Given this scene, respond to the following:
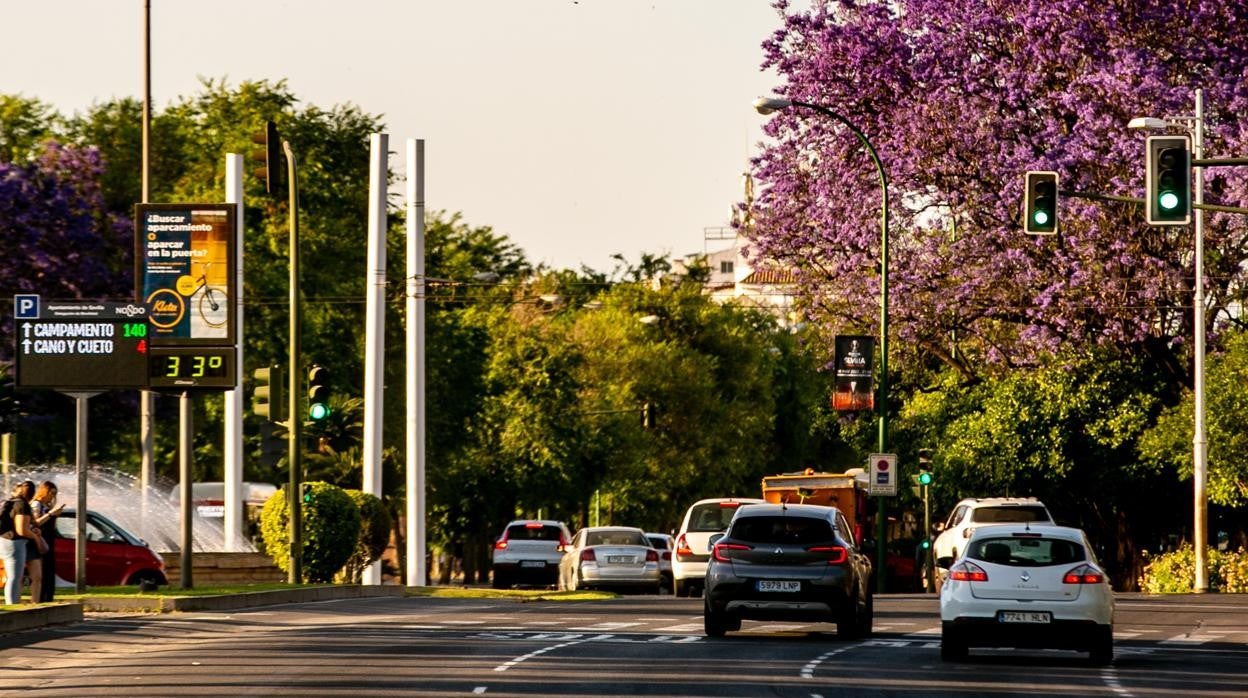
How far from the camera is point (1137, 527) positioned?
56.8m

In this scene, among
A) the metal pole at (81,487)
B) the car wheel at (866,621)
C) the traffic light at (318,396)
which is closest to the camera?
the car wheel at (866,621)

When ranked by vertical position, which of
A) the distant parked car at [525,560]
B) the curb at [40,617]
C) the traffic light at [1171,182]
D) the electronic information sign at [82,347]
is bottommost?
the distant parked car at [525,560]

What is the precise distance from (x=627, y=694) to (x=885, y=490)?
27.2 metres

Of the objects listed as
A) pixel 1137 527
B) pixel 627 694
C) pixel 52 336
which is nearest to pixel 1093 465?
pixel 1137 527

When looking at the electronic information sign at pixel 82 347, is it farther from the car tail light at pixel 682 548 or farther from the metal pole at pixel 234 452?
the metal pole at pixel 234 452

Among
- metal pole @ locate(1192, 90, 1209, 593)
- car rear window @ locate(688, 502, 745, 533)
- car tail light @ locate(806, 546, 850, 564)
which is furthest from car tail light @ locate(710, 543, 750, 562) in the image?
metal pole @ locate(1192, 90, 1209, 593)

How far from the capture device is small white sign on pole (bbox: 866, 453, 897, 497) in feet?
149

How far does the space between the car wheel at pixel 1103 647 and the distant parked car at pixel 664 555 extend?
24.7 metres

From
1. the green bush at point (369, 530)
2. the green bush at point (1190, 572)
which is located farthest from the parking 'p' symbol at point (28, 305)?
the green bush at point (1190, 572)

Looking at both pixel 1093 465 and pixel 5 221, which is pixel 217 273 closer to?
pixel 5 221

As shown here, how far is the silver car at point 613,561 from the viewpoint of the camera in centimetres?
4653

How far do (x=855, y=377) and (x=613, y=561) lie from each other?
20.0 feet

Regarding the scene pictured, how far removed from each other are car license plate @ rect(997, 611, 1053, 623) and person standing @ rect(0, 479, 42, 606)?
12.6 meters

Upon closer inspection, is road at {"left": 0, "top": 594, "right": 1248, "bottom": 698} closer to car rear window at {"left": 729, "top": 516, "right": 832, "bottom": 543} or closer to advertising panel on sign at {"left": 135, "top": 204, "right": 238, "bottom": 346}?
car rear window at {"left": 729, "top": 516, "right": 832, "bottom": 543}
